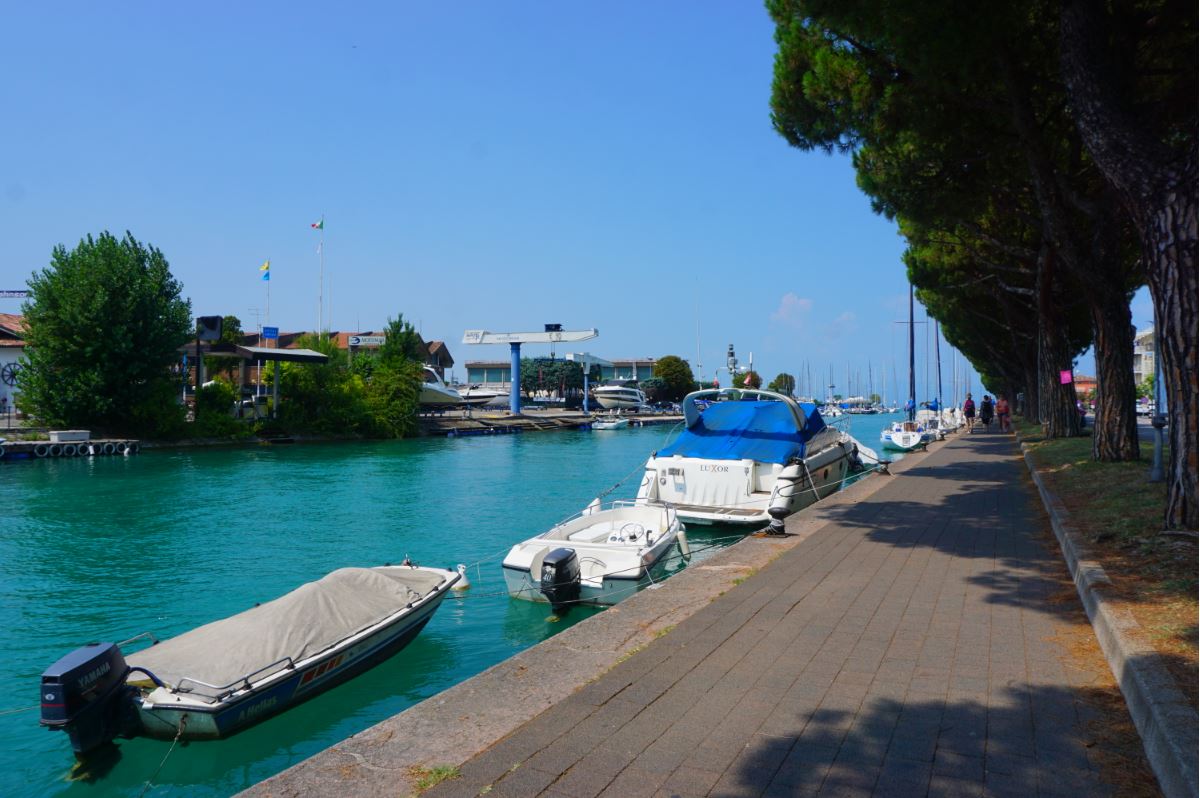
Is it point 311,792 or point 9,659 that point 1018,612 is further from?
point 9,659

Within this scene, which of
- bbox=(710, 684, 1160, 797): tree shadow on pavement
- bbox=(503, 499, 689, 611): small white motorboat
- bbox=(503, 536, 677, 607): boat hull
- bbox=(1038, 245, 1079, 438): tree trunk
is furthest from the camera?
bbox=(1038, 245, 1079, 438): tree trunk

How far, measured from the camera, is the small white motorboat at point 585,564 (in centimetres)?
1065

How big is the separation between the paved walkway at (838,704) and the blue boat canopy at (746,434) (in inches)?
347

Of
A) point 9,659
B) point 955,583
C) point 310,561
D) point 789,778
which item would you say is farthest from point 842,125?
point 9,659

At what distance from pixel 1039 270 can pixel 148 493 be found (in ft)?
89.8

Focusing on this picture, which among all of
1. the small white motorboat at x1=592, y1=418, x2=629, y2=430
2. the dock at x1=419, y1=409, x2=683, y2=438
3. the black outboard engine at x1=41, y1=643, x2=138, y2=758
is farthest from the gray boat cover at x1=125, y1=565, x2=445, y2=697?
the small white motorboat at x1=592, y1=418, x2=629, y2=430

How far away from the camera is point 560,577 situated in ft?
34.6

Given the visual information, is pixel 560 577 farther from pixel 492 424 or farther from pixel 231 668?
pixel 492 424

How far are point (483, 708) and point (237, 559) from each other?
12.9m

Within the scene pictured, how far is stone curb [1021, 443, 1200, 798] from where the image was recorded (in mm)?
3746

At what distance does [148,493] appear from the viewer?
2695 centimetres

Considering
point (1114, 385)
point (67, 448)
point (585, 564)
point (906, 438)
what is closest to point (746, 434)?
point (1114, 385)

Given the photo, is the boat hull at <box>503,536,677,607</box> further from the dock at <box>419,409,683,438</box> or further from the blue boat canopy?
the dock at <box>419,409,683,438</box>

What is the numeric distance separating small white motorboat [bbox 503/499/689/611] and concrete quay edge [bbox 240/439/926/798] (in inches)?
97.2
